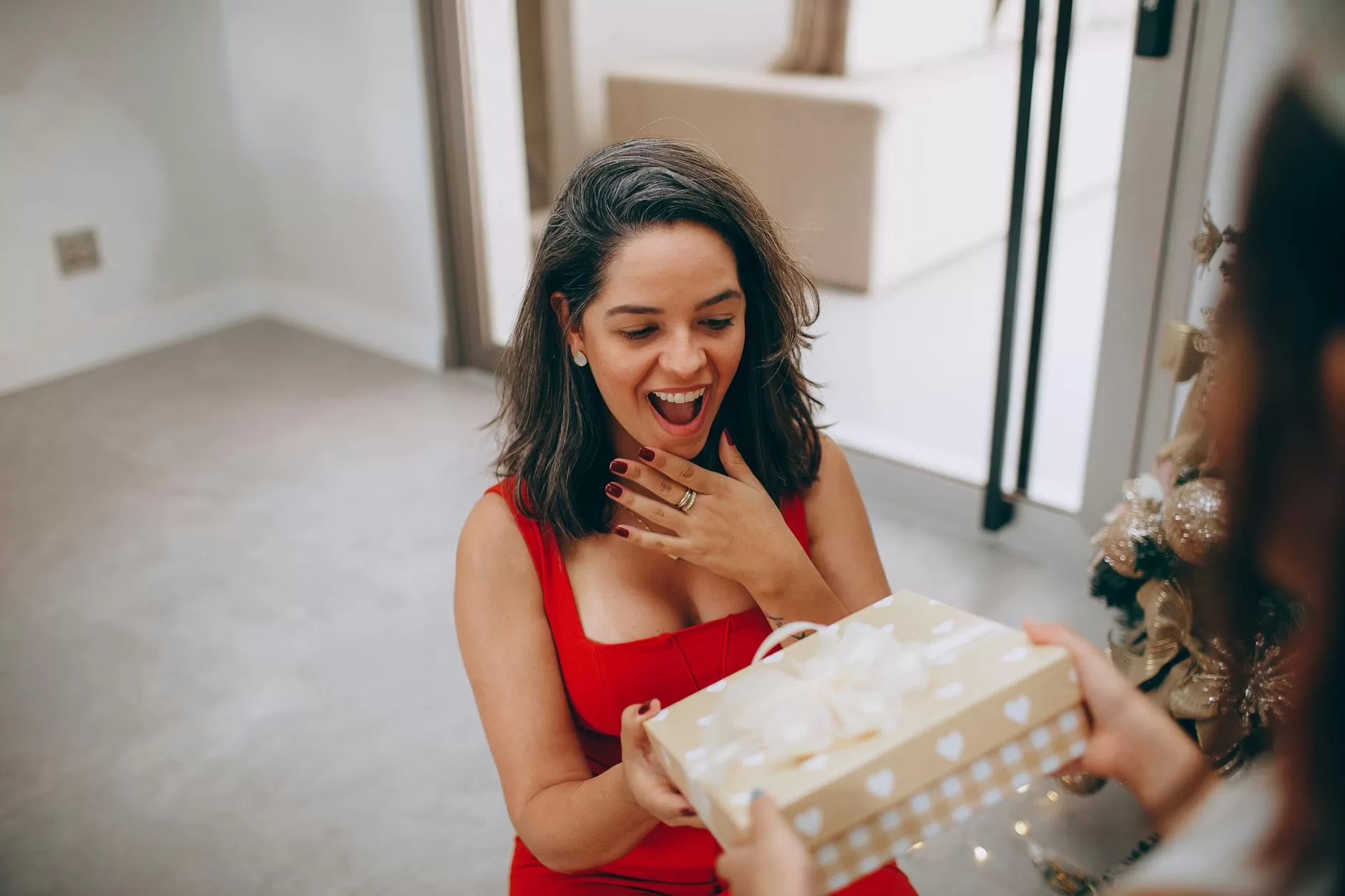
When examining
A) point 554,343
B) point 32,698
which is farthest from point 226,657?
point 554,343

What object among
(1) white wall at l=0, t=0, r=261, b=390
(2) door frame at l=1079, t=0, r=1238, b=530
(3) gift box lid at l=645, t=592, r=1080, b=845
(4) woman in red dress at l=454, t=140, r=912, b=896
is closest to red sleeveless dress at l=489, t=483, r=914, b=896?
(4) woman in red dress at l=454, t=140, r=912, b=896

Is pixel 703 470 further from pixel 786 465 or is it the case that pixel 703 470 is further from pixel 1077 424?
pixel 1077 424

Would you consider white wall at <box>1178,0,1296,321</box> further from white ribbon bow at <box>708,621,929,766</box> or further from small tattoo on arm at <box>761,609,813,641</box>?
white ribbon bow at <box>708,621,929,766</box>

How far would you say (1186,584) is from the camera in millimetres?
1664

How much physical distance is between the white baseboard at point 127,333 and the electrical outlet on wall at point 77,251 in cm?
18

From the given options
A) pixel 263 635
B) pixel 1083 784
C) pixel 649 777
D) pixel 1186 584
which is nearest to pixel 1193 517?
pixel 1186 584

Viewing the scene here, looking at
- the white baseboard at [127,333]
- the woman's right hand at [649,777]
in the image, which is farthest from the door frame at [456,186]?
the woman's right hand at [649,777]

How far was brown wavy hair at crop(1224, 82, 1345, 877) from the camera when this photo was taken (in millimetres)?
465

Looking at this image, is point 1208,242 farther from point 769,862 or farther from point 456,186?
point 456,186

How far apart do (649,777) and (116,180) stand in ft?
11.3

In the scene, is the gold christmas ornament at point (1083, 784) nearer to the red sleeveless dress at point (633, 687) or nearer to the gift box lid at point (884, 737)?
the red sleeveless dress at point (633, 687)

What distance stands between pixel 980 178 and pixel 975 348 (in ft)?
1.30

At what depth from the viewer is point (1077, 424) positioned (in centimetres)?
265

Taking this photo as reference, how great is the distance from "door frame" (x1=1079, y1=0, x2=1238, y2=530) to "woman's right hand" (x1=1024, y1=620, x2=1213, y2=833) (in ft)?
4.89
